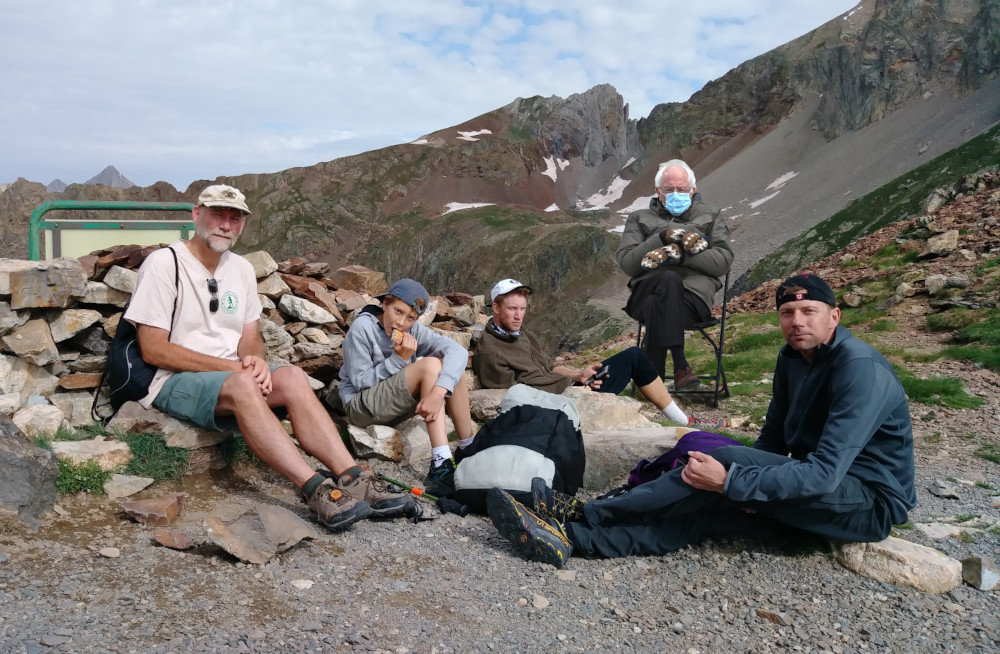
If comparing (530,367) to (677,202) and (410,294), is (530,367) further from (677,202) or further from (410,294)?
(677,202)

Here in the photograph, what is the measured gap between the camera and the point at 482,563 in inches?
168

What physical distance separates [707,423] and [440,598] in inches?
188

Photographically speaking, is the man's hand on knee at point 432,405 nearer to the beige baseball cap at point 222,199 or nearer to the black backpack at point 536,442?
the black backpack at point 536,442

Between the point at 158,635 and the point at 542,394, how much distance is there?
330cm

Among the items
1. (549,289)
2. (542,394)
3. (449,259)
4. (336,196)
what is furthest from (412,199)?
(542,394)

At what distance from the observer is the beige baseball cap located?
5246mm

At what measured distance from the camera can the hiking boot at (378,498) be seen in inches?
189

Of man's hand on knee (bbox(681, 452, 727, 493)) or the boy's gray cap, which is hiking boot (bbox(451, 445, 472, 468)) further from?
man's hand on knee (bbox(681, 452, 727, 493))

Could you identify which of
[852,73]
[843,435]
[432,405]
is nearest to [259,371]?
[432,405]

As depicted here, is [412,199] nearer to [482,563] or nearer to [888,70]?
[888,70]

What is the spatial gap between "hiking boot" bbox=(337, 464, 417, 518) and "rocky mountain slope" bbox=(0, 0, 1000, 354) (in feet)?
98.7

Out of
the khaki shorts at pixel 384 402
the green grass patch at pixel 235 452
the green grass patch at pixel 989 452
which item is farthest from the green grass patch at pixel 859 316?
the green grass patch at pixel 235 452

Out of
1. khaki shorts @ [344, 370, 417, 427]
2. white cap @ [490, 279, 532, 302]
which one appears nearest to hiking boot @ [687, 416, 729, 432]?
white cap @ [490, 279, 532, 302]

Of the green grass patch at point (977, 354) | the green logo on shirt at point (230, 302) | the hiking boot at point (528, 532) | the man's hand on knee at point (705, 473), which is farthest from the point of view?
the green grass patch at point (977, 354)
